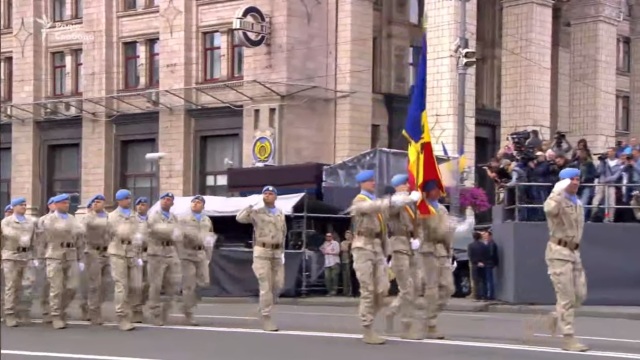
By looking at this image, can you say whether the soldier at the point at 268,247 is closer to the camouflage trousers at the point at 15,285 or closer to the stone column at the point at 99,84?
the camouflage trousers at the point at 15,285

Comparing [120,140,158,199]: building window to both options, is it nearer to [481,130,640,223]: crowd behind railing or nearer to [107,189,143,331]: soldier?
[481,130,640,223]: crowd behind railing

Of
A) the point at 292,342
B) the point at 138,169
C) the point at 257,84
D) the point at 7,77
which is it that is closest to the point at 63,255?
the point at 292,342

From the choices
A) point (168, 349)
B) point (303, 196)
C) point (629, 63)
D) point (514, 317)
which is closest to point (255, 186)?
point (303, 196)

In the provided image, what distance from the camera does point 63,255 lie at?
16.7 meters

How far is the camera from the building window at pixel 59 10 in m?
40.7

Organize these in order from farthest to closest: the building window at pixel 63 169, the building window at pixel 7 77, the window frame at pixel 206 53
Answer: the building window at pixel 7 77 < the building window at pixel 63 169 < the window frame at pixel 206 53

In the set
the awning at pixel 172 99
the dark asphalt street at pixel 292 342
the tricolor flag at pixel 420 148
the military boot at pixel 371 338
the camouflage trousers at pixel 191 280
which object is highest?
the awning at pixel 172 99

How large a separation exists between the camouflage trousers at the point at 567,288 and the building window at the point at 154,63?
89.1 feet

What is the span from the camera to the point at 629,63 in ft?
160

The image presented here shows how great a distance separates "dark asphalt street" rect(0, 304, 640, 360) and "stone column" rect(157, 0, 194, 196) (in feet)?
65.6

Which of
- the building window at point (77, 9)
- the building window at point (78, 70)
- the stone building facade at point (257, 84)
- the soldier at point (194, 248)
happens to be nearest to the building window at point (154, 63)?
the stone building facade at point (257, 84)

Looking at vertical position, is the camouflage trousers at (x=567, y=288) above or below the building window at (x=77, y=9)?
below

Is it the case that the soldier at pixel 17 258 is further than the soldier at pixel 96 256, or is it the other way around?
the soldier at pixel 17 258

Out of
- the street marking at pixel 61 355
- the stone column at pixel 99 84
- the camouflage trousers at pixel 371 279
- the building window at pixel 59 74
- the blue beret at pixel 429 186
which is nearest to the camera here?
the street marking at pixel 61 355
